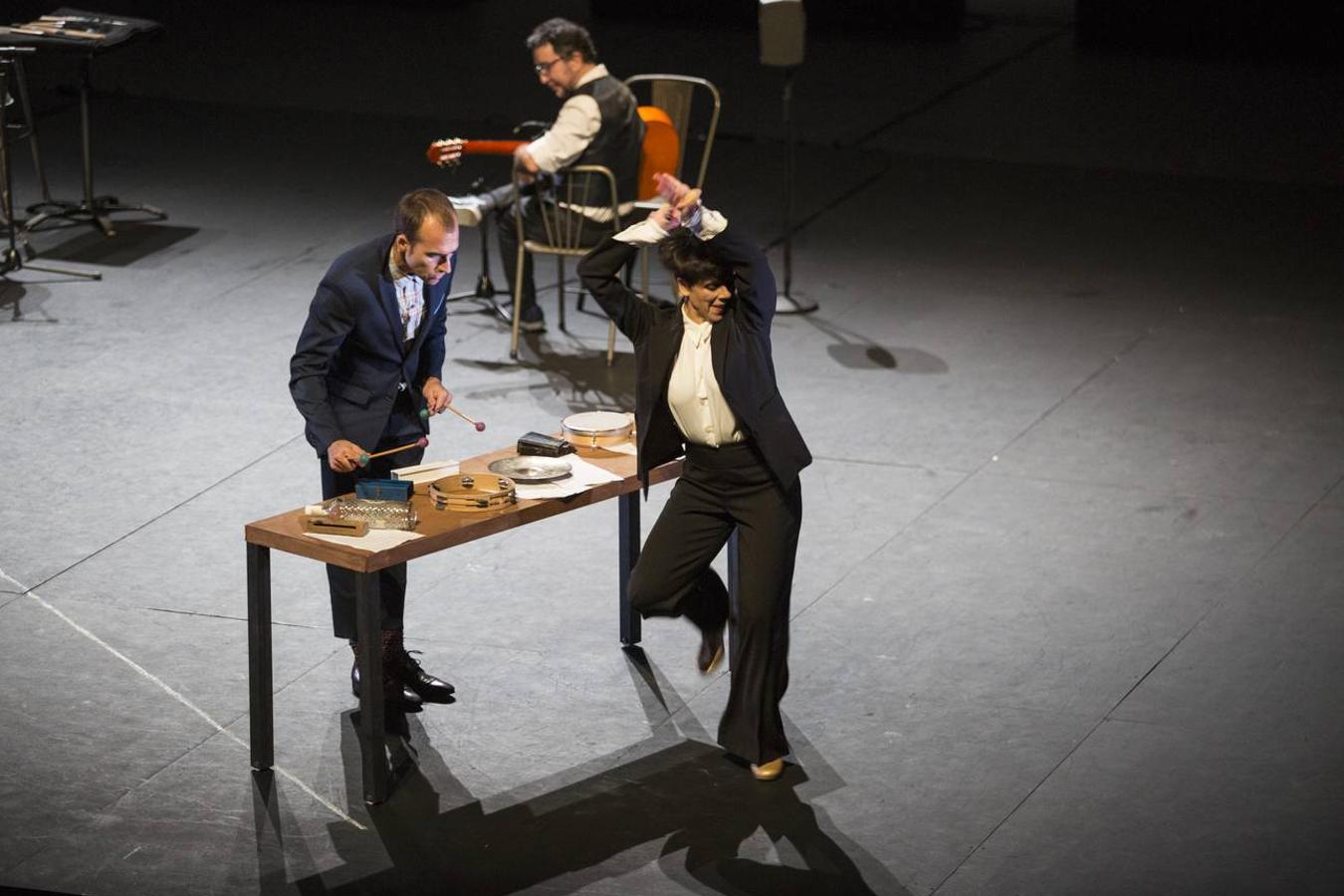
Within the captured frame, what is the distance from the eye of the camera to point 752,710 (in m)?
4.84

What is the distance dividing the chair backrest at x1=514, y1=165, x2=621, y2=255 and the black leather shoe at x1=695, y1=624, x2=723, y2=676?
3221 millimetres

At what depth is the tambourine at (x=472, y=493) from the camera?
4.82 metres

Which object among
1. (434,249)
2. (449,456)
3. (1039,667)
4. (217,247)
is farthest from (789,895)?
(217,247)

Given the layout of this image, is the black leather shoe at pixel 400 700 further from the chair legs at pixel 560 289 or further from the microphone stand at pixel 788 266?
the microphone stand at pixel 788 266

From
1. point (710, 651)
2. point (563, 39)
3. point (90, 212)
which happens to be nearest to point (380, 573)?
point (710, 651)

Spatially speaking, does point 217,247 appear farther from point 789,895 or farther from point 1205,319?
point 789,895

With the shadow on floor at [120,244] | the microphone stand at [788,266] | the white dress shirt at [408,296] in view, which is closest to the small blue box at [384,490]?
the white dress shirt at [408,296]

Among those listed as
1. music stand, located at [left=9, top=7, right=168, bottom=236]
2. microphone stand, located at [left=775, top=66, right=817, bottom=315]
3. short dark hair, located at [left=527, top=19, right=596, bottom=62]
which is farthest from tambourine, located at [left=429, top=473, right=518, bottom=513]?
music stand, located at [left=9, top=7, right=168, bottom=236]

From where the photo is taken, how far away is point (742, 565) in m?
4.79

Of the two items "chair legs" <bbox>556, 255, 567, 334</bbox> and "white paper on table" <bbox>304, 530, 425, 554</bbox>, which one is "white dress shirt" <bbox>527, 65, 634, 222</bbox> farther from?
"white paper on table" <bbox>304, 530, 425, 554</bbox>

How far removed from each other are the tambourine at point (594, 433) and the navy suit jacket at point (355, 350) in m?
0.46

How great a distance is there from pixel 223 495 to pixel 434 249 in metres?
2.20

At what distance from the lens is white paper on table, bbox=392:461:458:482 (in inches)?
198

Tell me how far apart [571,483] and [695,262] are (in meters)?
0.70
